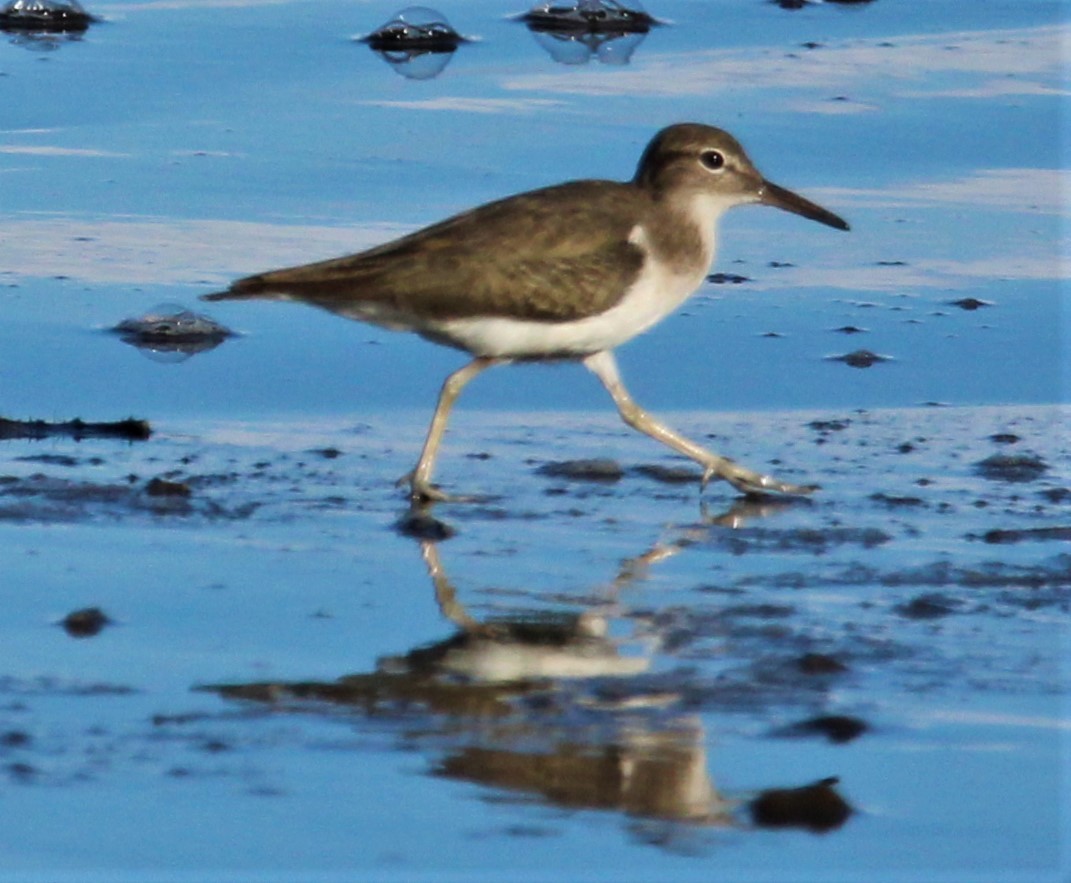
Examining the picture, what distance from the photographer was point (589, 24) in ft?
40.3

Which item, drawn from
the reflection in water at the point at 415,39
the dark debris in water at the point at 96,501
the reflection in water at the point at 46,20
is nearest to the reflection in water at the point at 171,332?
the dark debris in water at the point at 96,501

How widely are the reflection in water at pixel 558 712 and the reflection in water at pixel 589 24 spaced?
274 inches

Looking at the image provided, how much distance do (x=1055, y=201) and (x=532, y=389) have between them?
10.3 feet

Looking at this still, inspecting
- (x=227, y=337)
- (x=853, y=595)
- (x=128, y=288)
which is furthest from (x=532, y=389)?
(x=853, y=595)

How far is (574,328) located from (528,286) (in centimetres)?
19

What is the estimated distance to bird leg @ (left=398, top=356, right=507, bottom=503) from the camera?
6441 millimetres

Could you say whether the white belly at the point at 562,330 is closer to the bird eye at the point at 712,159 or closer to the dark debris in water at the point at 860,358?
the bird eye at the point at 712,159

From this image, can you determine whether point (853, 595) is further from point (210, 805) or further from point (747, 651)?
point (210, 805)

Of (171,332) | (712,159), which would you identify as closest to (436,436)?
(712,159)

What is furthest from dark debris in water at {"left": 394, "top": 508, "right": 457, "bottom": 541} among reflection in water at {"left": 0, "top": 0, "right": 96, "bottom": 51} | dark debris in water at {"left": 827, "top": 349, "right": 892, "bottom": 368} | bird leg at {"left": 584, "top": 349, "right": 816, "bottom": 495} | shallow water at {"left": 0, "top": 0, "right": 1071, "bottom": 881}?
reflection in water at {"left": 0, "top": 0, "right": 96, "bottom": 51}

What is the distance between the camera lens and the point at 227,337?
26.5 ft

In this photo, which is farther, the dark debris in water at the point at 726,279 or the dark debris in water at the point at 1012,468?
the dark debris in water at the point at 726,279

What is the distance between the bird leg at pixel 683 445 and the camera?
6.65 metres

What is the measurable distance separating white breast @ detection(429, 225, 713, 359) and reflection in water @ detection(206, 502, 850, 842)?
4.69ft
